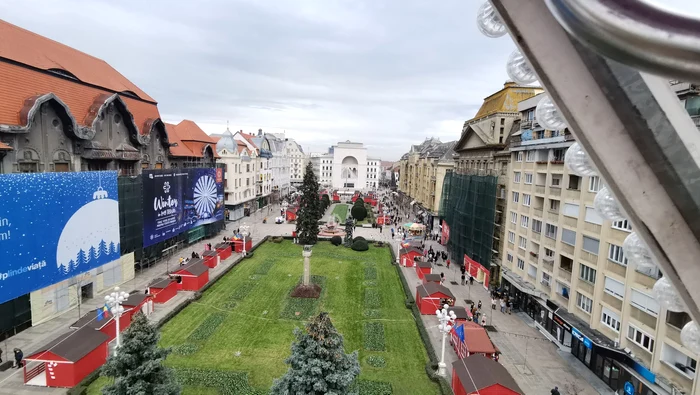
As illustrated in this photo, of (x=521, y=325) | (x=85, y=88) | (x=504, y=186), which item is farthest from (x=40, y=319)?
(x=504, y=186)

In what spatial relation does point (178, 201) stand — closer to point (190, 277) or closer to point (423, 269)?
point (190, 277)

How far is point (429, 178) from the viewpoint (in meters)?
64.7

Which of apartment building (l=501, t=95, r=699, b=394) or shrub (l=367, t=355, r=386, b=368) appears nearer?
apartment building (l=501, t=95, r=699, b=394)

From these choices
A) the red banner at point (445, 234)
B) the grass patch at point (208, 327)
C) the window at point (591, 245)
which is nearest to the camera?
the window at point (591, 245)

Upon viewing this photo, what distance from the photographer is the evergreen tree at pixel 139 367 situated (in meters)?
13.6

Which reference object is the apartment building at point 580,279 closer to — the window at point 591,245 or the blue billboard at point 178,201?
the window at point 591,245

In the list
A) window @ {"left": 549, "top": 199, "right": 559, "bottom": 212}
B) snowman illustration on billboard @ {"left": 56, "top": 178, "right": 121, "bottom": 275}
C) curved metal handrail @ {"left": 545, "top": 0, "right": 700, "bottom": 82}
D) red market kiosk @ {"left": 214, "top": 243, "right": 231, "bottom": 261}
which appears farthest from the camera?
red market kiosk @ {"left": 214, "top": 243, "right": 231, "bottom": 261}

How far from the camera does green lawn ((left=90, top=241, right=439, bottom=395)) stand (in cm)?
1934

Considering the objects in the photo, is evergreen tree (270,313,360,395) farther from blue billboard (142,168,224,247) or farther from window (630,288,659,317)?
blue billboard (142,168,224,247)

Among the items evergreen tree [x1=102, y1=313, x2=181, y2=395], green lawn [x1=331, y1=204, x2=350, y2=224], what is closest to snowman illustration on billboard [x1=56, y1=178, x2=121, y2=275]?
evergreen tree [x1=102, y1=313, x2=181, y2=395]

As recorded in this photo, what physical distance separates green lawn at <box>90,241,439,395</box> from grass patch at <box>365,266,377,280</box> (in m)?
0.02

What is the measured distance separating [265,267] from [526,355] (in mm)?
23753

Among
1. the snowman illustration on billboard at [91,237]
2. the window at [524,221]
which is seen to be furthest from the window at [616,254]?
the snowman illustration on billboard at [91,237]

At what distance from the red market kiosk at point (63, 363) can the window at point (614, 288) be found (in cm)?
2559
